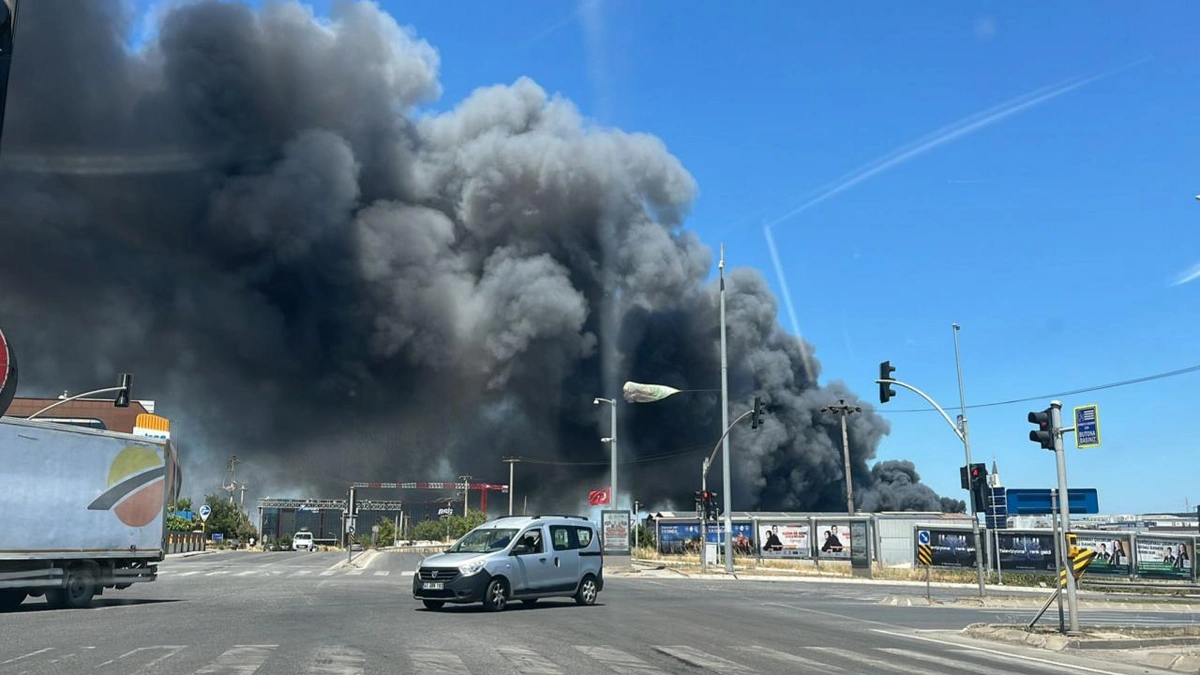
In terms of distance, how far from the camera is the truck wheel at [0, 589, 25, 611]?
53.3 ft

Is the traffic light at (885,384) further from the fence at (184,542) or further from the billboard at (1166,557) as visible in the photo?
the fence at (184,542)

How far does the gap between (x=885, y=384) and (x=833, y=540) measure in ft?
68.2

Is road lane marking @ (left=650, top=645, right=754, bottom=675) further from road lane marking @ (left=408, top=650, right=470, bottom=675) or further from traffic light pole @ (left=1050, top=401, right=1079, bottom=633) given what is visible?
traffic light pole @ (left=1050, top=401, right=1079, bottom=633)

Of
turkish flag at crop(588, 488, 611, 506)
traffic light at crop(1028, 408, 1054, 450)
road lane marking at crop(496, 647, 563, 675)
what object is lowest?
road lane marking at crop(496, 647, 563, 675)

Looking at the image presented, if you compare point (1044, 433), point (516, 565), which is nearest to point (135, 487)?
point (516, 565)

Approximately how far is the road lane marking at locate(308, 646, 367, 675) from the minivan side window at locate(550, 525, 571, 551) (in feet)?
23.9

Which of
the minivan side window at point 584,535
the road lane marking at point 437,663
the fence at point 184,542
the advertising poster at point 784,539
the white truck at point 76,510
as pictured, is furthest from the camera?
the fence at point 184,542

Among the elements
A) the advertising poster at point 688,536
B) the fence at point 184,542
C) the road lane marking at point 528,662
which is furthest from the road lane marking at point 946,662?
the fence at point 184,542

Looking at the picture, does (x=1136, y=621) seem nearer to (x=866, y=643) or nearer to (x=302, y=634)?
Answer: (x=866, y=643)

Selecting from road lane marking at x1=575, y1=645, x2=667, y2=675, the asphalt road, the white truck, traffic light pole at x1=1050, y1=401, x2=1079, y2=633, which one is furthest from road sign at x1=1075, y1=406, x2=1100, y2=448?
the white truck

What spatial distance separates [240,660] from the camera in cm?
905

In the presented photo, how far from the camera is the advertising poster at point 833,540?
145ft

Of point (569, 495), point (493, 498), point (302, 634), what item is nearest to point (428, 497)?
point (493, 498)

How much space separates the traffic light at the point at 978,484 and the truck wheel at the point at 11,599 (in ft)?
73.0
